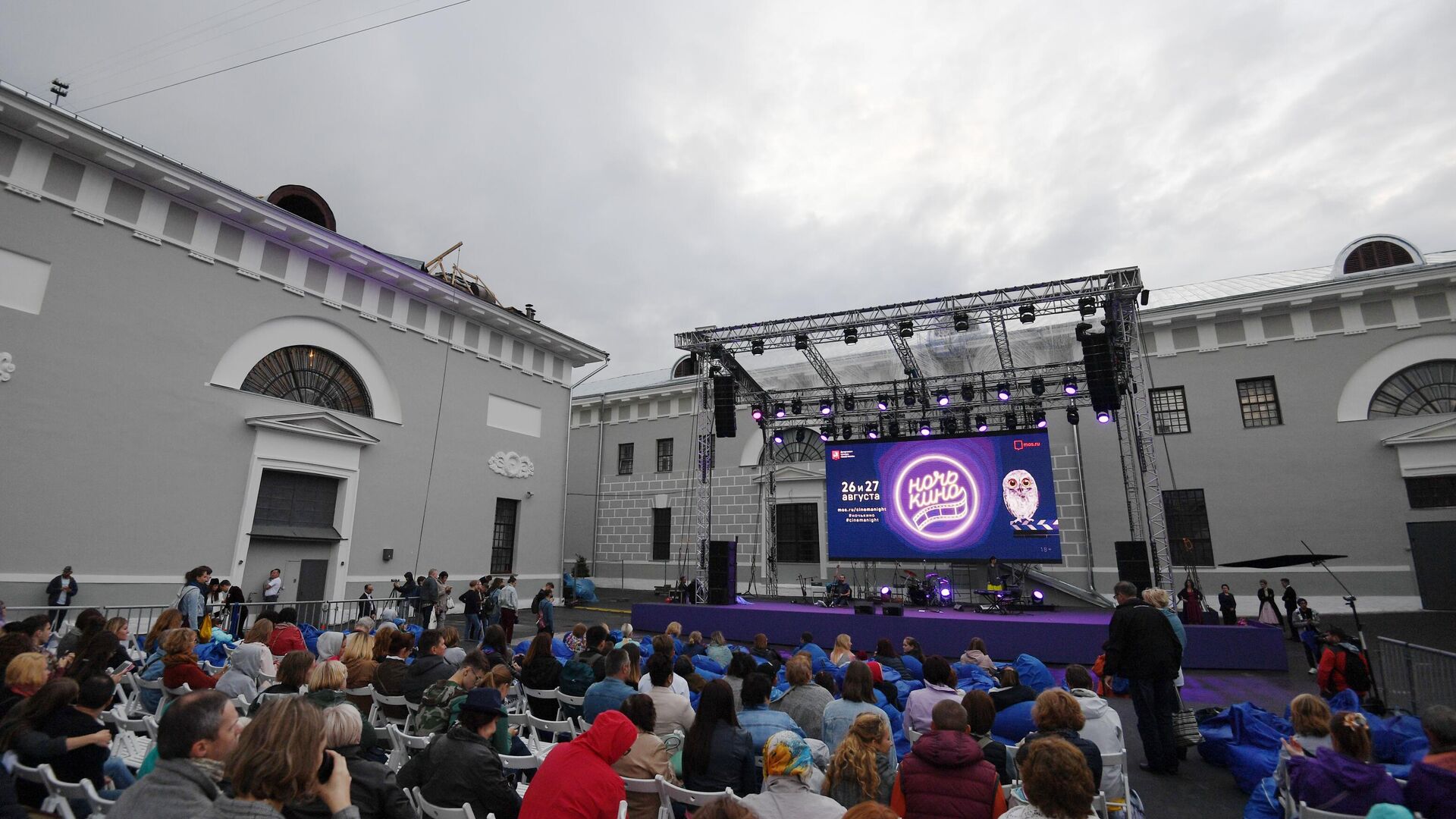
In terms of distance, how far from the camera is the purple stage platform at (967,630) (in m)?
10.4

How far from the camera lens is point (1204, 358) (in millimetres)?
16797

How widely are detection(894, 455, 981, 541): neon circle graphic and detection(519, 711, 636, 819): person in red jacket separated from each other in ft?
45.4

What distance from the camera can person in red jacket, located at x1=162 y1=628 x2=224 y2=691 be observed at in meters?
4.78

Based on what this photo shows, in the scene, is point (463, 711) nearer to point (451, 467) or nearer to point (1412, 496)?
point (451, 467)

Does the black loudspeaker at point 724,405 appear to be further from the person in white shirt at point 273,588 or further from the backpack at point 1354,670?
the backpack at point 1354,670

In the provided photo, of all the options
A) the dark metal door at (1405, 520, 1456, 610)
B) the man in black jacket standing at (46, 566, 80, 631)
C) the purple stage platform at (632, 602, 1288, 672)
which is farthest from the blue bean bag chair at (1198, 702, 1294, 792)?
the man in black jacket standing at (46, 566, 80, 631)

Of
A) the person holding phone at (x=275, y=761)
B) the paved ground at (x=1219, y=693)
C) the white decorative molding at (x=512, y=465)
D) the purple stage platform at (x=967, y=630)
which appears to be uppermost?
the white decorative molding at (x=512, y=465)

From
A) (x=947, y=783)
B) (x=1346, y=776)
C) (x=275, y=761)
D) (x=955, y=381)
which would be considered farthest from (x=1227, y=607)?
(x=275, y=761)

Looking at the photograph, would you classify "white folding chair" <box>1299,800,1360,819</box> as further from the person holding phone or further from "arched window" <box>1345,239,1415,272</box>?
"arched window" <box>1345,239,1415,272</box>

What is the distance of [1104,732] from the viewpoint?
4.28 meters

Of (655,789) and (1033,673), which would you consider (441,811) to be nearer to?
(655,789)

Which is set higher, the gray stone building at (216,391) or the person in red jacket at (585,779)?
the gray stone building at (216,391)

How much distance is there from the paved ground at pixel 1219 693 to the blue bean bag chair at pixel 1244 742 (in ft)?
0.42

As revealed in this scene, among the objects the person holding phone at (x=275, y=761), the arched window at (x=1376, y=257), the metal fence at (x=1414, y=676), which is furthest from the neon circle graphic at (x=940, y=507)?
the person holding phone at (x=275, y=761)
